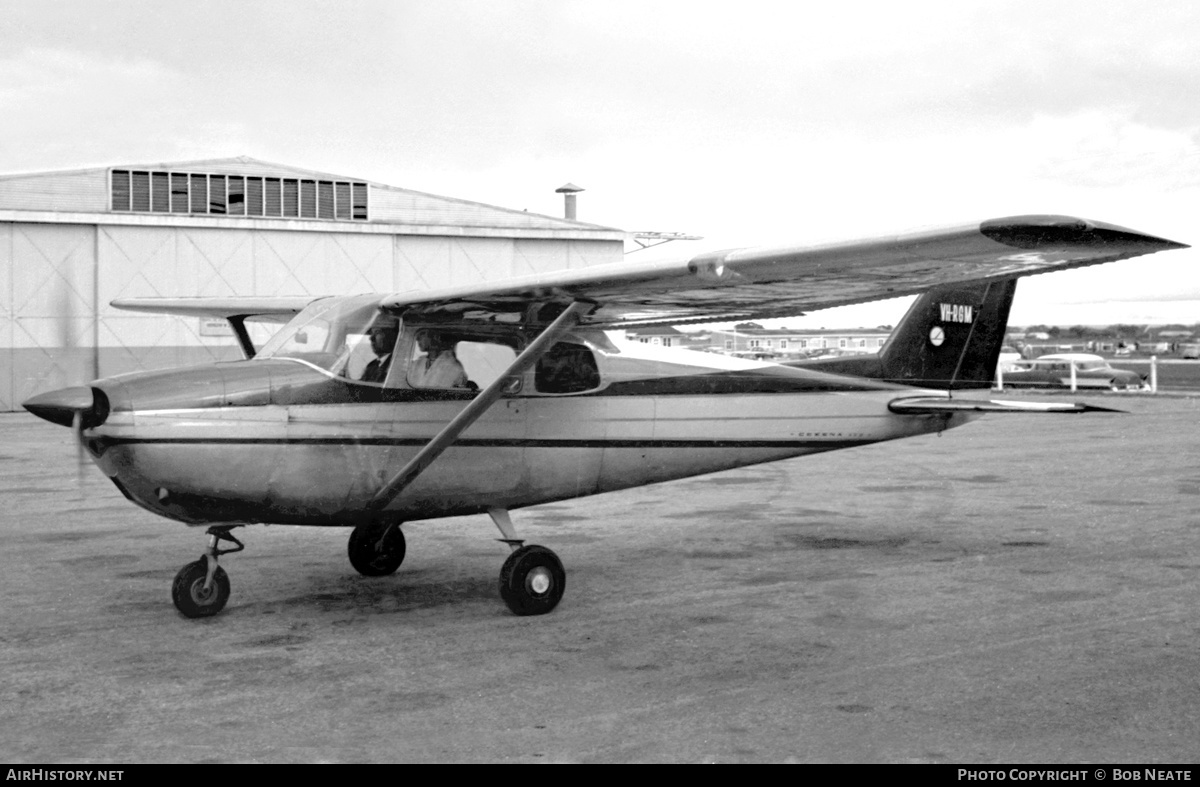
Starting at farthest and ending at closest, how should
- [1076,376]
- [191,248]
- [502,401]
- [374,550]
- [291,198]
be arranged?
[1076,376] < [291,198] < [191,248] < [374,550] < [502,401]

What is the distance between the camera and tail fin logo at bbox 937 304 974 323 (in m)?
9.91

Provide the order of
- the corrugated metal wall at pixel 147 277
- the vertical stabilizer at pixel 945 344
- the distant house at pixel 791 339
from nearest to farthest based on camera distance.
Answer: the vertical stabilizer at pixel 945 344 < the corrugated metal wall at pixel 147 277 < the distant house at pixel 791 339

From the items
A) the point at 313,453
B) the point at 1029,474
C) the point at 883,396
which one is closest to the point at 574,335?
the point at 313,453

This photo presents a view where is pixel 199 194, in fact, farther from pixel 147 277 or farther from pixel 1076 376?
pixel 1076 376

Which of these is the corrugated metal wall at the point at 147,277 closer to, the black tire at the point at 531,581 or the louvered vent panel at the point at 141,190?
the louvered vent panel at the point at 141,190

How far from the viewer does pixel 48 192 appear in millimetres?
31531

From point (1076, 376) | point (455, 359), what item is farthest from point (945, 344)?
point (1076, 376)

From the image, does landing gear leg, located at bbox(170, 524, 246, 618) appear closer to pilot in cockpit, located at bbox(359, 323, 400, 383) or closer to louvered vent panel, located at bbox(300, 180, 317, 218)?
pilot in cockpit, located at bbox(359, 323, 400, 383)

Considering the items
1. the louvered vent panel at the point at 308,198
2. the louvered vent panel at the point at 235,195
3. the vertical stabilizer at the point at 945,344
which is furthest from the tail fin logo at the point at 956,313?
the louvered vent panel at the point at 308,198

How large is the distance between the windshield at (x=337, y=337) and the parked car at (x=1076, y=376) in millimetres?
31923

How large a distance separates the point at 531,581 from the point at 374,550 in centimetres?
165

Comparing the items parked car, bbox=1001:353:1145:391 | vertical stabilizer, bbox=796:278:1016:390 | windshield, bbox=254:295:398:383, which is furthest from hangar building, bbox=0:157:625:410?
Result: windshield, bbox=254:295:398:383

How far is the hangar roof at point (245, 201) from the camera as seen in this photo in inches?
1244

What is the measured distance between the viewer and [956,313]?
32.7ft
